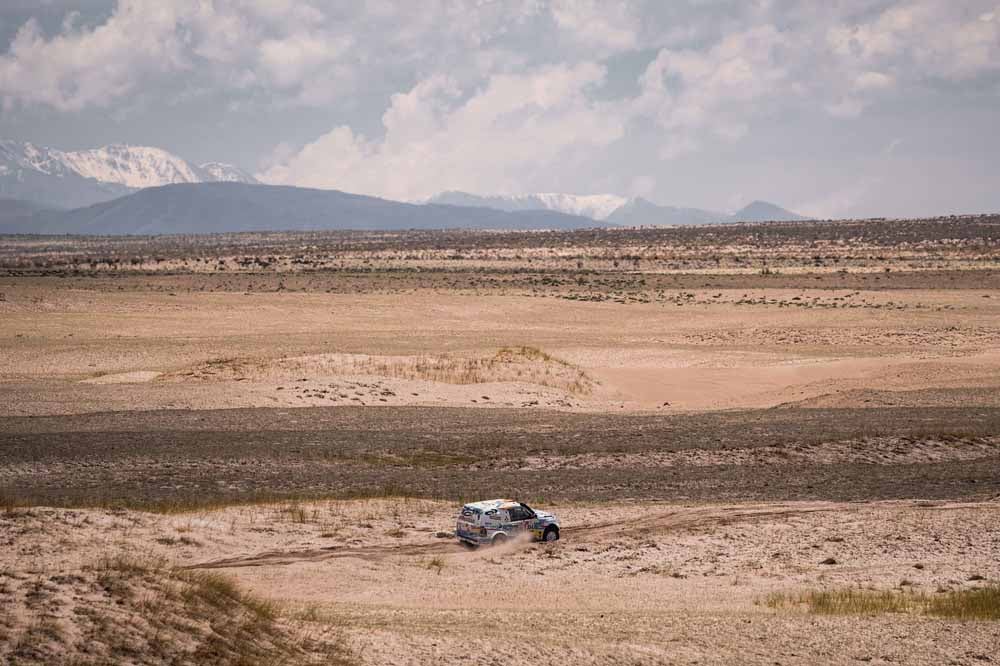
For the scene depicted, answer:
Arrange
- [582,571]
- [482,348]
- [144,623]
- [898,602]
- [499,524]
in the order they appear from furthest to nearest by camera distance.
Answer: [482,348] < [499,524] < [582,571] < [898,602] < [144,623]

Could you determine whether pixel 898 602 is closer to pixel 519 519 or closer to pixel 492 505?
pixel 519 519

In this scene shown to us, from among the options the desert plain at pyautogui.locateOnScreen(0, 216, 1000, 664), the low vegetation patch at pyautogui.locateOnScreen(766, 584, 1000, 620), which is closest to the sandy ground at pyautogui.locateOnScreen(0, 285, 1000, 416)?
the desert plain at pyautogui.locateOnScreen(0, 216, 1000, 664)

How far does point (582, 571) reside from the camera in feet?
72.4

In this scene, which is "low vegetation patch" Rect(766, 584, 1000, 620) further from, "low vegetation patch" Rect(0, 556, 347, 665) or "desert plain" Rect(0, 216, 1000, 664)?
"low vegetation patch" Rect(0, 556, 347, 665)

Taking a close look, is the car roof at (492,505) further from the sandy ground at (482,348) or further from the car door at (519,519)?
the sandy ground at (482,348)

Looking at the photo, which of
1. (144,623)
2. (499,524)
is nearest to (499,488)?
(499,524)

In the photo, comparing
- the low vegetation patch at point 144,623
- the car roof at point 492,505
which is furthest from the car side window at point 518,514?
the low vegetation patch at point 144,623

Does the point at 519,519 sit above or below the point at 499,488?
above

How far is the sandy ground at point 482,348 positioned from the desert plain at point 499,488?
12.0 inches

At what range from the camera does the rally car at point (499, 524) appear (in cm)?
2338

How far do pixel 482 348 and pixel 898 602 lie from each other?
138 feet

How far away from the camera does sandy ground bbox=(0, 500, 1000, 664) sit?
1688 cm

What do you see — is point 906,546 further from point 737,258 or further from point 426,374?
point 737,258

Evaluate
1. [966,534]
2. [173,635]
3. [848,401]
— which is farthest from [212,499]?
[848,401]
